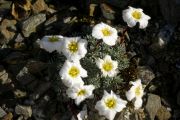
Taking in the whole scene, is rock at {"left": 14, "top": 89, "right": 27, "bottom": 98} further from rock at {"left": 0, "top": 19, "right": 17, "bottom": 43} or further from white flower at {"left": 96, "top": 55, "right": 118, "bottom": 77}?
white flower at {"left": 96, "top": 55, "right": 118, "bottom": 77}

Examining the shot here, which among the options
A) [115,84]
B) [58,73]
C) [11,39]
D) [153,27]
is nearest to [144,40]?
[153,27]

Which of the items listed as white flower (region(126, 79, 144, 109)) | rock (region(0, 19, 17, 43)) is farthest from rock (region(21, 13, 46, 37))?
white flower (region(126, 79, 144, 109))

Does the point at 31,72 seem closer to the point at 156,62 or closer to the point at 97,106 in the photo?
the point at 97,106

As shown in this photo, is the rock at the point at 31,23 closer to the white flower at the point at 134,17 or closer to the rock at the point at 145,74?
the white flower at the point at 134,17

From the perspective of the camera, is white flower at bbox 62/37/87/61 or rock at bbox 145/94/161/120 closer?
white flower at bbox 62/37/87/61

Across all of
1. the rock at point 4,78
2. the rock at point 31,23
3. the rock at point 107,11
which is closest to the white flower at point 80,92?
the rock at point 4,78
